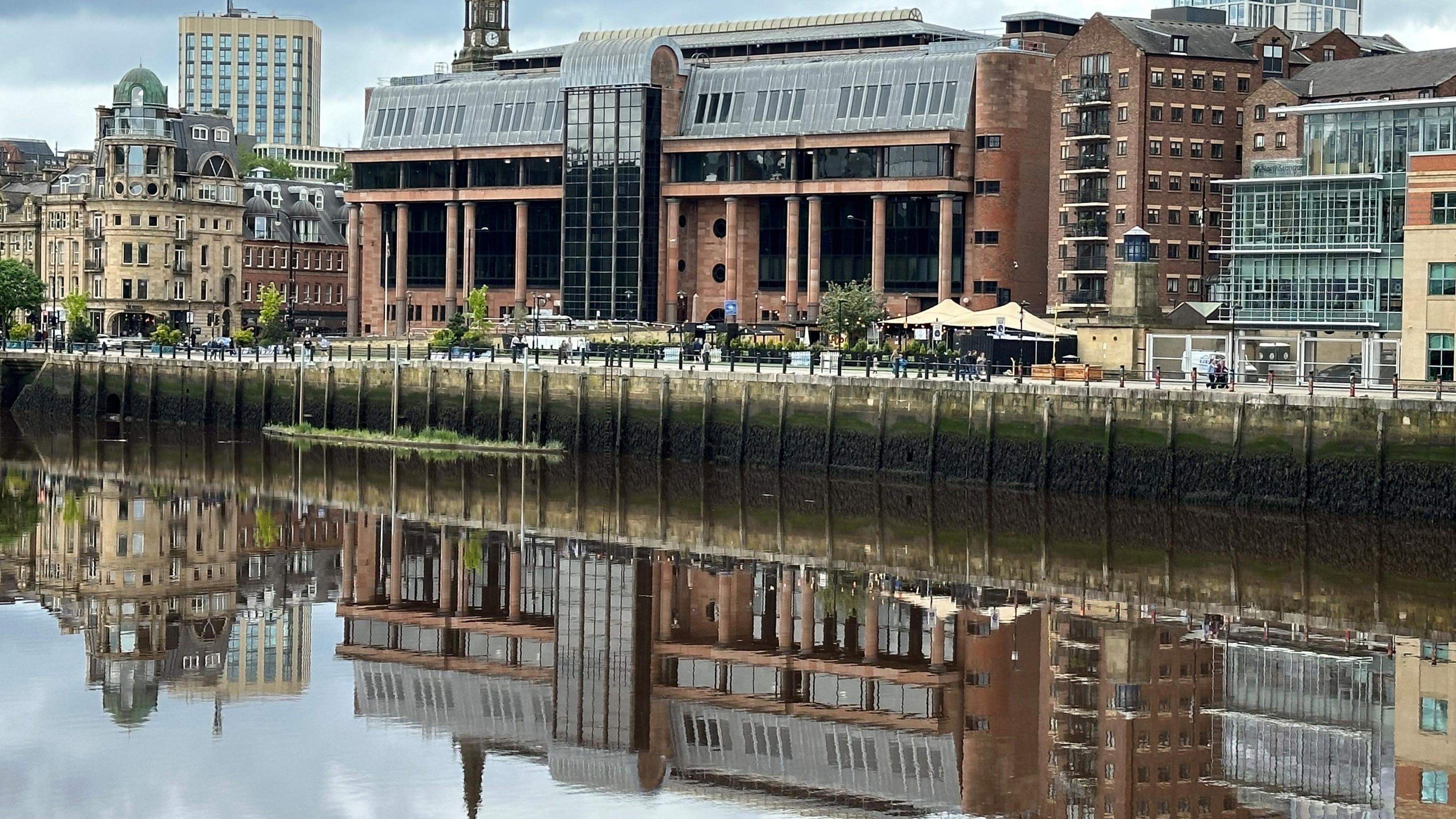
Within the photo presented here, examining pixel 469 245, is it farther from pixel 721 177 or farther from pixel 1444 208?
pixel 1444 208

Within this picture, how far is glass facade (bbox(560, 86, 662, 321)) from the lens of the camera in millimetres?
143125

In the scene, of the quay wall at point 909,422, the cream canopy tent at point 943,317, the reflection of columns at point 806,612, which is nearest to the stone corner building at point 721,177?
the cream canopy tent at point 943,317

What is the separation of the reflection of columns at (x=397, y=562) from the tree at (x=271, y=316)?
55.5 meters

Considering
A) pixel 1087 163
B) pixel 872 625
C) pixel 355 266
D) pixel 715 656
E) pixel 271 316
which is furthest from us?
pixel 355 266

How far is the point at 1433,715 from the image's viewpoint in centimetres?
4578

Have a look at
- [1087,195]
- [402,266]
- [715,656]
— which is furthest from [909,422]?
[402,266]

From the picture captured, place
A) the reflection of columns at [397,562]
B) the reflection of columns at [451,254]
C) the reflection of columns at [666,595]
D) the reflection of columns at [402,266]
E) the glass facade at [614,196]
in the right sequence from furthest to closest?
1. the reflection of columns at [402,266]
2. the reflection of columns at [451,254]
3. the glass facade at [614,196]
4. the reflection of columns at [397,562]
5. the reflection of columns at [666,595]

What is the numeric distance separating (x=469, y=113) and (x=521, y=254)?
1068cm

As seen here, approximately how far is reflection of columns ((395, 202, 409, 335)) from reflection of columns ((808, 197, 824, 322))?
31482mm

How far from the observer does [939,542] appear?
68.9m

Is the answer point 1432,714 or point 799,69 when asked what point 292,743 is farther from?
point 799,69

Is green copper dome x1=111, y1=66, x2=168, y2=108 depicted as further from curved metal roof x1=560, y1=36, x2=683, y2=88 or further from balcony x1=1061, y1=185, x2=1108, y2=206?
balcony x1=1061, y1=185, x2=1108, y2=206

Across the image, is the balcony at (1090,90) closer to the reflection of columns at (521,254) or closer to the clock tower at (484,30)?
the reflection of columns at (521,254)

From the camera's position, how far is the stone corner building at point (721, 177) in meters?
134
